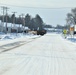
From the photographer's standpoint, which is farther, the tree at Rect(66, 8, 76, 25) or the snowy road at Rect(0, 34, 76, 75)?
the tree at Rect(66, 8, 76, 25)

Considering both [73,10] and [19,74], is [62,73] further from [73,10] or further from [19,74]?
[73,10]

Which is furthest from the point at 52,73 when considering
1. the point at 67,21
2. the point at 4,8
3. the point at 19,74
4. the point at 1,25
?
Answer: the point at 67,21

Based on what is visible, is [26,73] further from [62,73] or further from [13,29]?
[13,29]

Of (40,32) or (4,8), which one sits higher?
(4,8)

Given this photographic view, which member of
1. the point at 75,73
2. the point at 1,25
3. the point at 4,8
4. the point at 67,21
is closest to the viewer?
the point at 75,73

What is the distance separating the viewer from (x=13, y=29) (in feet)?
531

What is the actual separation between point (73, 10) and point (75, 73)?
475 ft

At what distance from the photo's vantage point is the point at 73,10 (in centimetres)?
15400

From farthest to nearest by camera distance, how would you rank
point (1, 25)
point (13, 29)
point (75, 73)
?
point (13, 29) → point (1, 25) → point (75, 73)

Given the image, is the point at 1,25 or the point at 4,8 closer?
the point at 4,8

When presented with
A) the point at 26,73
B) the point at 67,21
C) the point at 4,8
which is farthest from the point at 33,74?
the point at 67,21

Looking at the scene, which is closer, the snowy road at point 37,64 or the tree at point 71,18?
the snowy road at point 37,64

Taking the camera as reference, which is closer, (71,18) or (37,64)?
(37,64)

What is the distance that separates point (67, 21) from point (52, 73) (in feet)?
464
